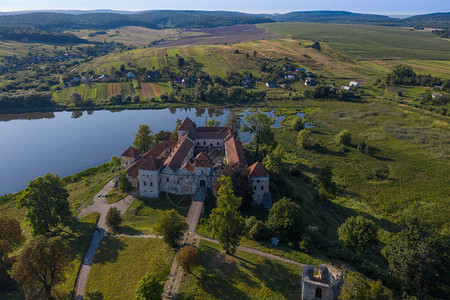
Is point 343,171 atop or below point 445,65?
below

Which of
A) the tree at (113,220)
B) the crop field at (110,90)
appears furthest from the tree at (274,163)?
the crop field at (110,90)

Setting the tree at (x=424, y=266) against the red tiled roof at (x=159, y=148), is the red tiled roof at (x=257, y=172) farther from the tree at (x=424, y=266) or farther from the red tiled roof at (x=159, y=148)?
the red tiled roof at (x=159, y=148)

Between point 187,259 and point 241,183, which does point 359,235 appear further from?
point 187,259

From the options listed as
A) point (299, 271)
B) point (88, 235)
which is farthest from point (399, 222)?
point (88, 235)

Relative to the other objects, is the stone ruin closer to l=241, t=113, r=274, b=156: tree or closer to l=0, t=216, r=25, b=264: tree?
l=0, t=216, r=25, b=264: tree

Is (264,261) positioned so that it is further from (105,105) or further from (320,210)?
(105,105)

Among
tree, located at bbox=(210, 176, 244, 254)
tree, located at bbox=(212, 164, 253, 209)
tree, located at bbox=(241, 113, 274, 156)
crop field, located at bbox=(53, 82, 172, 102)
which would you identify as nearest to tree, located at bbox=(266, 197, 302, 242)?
tree, located at bbox=(210, 176, 244, 254)
